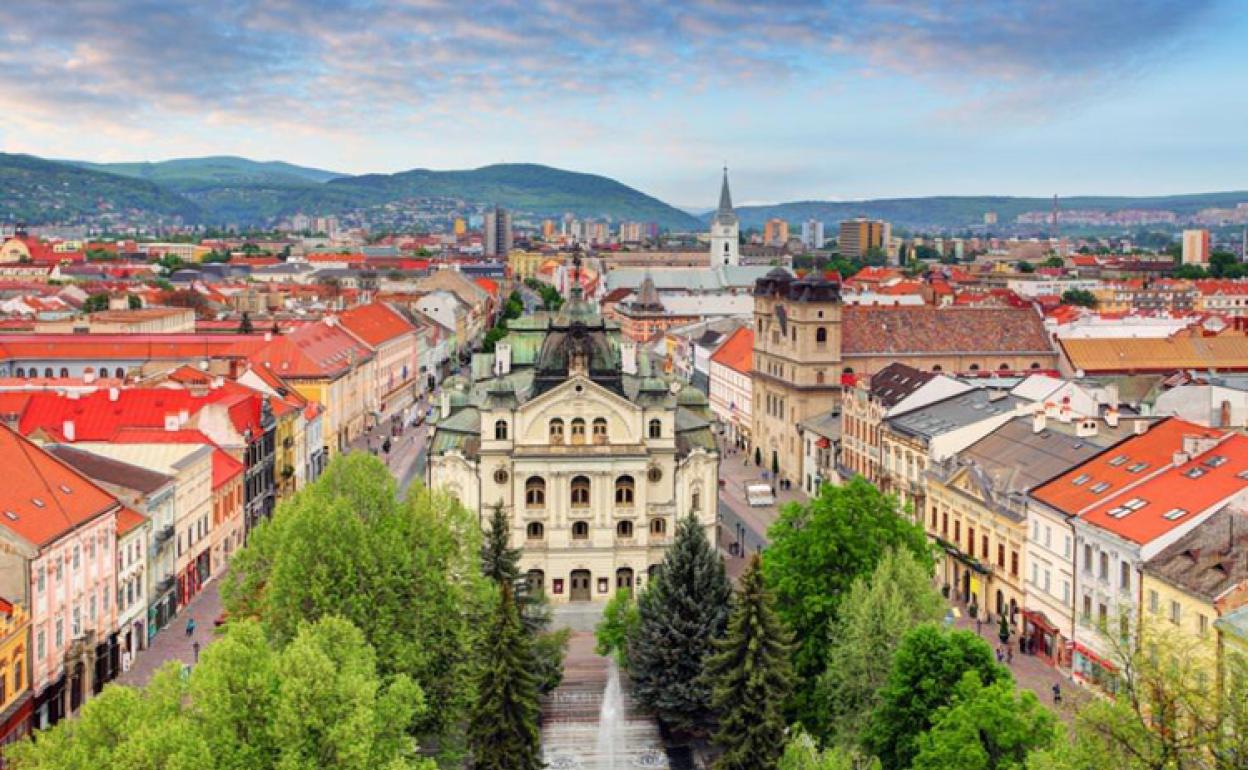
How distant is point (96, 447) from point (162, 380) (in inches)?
1071

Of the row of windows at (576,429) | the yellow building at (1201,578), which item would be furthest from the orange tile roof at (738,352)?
the yellow building at (1201,578)

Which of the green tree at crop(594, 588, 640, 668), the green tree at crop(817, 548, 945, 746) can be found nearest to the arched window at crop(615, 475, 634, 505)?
the green tree at crop(594, 588, 640, 668)

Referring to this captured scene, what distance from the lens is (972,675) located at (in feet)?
148

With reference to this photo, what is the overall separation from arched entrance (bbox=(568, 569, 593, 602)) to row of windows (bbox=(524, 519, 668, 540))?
197 centimetres

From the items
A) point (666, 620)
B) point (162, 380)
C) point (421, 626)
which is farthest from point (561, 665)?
point (162, 380)

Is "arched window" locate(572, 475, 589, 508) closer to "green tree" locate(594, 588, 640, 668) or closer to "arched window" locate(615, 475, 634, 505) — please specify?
"arched window" locate(615, 475, 634, 505)

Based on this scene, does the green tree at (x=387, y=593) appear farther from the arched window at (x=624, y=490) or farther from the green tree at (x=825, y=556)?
the arched window at (x=624, y=490)

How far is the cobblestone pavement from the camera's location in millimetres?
64938

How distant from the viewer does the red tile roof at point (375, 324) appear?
151 metres

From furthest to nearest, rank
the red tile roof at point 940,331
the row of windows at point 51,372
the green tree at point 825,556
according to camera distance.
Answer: the row of windows at point 51,372 < the red tile roof at point 940,331 < the green tree at point 825,556

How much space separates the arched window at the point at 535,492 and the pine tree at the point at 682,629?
22064mm

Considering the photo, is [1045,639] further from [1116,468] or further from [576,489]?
[576,489]

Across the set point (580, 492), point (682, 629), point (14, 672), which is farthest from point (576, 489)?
point (14, 672)

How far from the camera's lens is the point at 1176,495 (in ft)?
203
